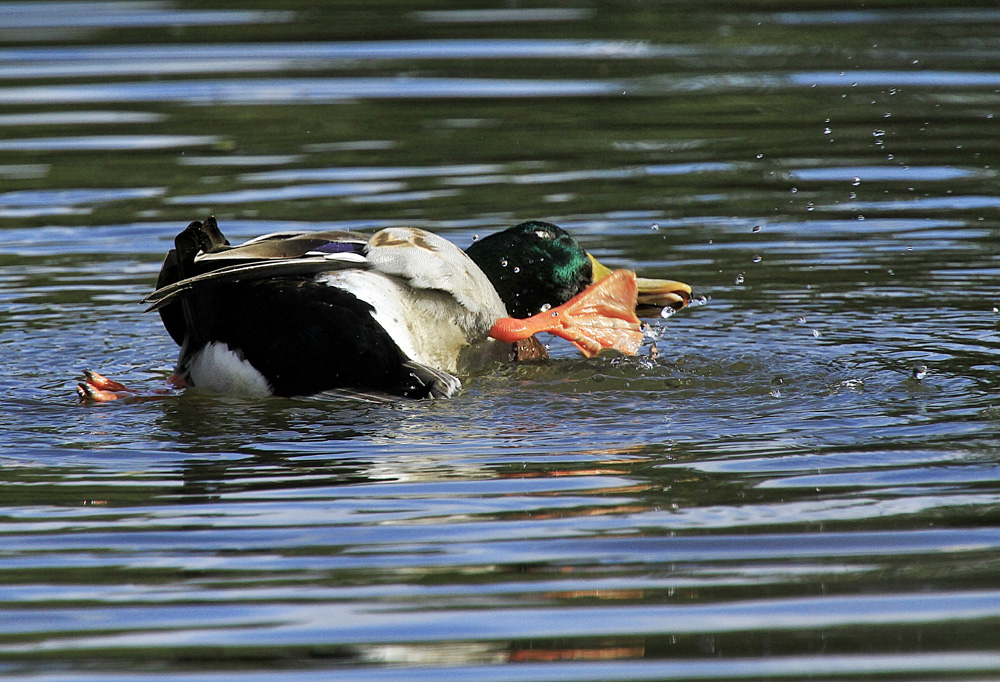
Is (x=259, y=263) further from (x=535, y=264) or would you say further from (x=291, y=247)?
(x=535, y=264)

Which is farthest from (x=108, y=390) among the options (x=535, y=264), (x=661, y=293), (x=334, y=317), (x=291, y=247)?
(x=661, y=293)

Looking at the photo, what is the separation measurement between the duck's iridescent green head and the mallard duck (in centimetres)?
38

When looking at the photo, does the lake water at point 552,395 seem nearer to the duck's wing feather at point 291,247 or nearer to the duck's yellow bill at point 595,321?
the duck's yellow bill at point 595,321

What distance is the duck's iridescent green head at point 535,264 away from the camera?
6.02 m

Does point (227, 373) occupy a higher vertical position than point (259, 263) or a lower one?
lower

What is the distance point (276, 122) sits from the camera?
10.1m

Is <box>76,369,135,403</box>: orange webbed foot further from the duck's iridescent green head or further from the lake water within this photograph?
the duck's iridescent green head

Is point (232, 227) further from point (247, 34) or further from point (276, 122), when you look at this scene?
point (247, 34)

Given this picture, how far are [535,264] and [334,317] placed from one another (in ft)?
4.52

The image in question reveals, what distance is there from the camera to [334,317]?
4828 mm

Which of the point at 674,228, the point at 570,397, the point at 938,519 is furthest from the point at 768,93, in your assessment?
the point at 938,519

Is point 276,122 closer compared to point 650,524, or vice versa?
point 650,524

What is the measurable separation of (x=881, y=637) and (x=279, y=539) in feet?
4.74

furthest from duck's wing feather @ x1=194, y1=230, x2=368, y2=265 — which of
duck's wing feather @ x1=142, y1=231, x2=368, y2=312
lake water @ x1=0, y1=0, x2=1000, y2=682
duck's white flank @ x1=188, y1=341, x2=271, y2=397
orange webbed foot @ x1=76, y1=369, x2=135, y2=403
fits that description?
orange webbed foot @ x1=76, y1=369, x2=135, y2=403
